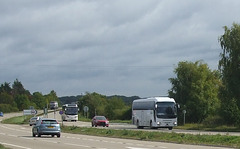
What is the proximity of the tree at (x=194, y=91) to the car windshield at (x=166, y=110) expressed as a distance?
29.7 meters

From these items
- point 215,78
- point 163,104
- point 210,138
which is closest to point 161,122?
point 163,104

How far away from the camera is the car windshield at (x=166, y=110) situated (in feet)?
181

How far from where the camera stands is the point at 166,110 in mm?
55406

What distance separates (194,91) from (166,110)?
3244 centimetres

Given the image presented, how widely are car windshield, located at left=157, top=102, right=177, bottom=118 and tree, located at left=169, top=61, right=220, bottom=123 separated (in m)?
29.7

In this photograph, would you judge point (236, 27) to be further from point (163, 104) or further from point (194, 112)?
point (194, 112)

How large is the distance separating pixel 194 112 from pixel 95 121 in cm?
2179

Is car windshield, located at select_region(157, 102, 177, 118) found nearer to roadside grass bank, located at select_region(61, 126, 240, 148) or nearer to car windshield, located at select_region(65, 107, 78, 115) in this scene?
roadside grass bank, located at select_region(61, 126, 240, 148)

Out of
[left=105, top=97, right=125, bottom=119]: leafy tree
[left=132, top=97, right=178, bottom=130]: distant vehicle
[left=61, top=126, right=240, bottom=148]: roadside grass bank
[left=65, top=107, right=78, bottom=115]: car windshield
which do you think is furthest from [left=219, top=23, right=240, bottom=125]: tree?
[left=105, top=97, right=125, bottom=119]: leafy tree

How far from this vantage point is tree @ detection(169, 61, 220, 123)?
8556cm

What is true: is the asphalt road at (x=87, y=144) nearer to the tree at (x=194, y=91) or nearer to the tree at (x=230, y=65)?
the tree at (x=230, y=65)

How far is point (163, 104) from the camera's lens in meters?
55.6

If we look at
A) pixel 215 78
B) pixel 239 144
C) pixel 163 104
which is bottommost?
pixel 239 144

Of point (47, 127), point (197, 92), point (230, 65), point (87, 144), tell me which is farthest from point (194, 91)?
point (87, 144)
